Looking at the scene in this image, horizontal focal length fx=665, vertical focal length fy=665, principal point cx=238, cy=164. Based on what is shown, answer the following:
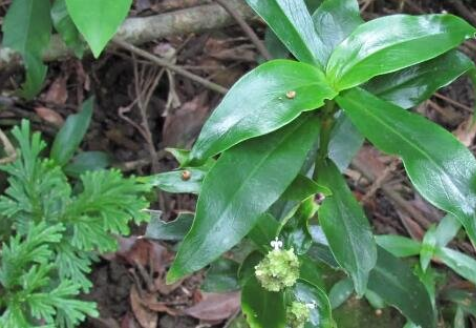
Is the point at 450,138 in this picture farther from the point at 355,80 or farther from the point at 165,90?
the point at 165,90

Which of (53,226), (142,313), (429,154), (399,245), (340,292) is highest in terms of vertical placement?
(429,154)

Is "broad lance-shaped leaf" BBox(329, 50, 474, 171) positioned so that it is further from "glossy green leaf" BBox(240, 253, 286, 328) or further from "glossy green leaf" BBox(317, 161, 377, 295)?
"glossy green leaf" BBox(240, 253, 286, 328)

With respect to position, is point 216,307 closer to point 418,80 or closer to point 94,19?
point 418,80

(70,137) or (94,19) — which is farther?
(70,137)

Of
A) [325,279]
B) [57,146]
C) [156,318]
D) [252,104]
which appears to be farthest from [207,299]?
[252,104]

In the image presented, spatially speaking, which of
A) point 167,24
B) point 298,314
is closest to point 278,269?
point 298,314

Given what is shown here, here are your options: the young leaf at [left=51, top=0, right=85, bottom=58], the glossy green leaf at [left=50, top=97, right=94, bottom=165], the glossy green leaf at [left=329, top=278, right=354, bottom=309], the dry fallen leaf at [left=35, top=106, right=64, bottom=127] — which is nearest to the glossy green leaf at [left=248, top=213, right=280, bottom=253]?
the glossy green leaf at [left=329, top=278, right=354, bottom=309]
